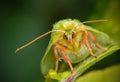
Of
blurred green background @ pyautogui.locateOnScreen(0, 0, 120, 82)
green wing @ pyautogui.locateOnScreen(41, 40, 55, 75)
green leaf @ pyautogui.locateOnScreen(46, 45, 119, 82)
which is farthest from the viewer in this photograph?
blurred green background @ pyautogui.locateOnScreen(0, 0, 120, 82)

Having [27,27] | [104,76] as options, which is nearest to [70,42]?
[104,76]

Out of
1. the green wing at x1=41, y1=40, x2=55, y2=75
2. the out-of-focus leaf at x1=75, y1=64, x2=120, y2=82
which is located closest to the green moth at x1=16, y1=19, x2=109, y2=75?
the green wing at x1=41, y1=40, x2=55, y2=75

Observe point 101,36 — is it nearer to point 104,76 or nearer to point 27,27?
point 104,76

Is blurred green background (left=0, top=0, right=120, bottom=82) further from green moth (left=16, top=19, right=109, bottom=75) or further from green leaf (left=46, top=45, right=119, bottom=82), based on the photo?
green leaf (left=46, top=45, right=119, bottom=82)

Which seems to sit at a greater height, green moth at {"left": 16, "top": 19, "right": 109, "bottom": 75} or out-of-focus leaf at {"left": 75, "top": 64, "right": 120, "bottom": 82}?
green moth at {"left": 16, "top": 19, "right": 109, "bottom": 75}

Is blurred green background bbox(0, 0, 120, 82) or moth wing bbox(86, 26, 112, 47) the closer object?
moth wing bbox(86, 26, 112, 47)

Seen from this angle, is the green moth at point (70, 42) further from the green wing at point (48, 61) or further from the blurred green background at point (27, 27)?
the blurred green background at point (27, 27)

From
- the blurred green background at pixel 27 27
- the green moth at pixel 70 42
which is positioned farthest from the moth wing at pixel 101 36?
the blurred green background at pixel 27 27
